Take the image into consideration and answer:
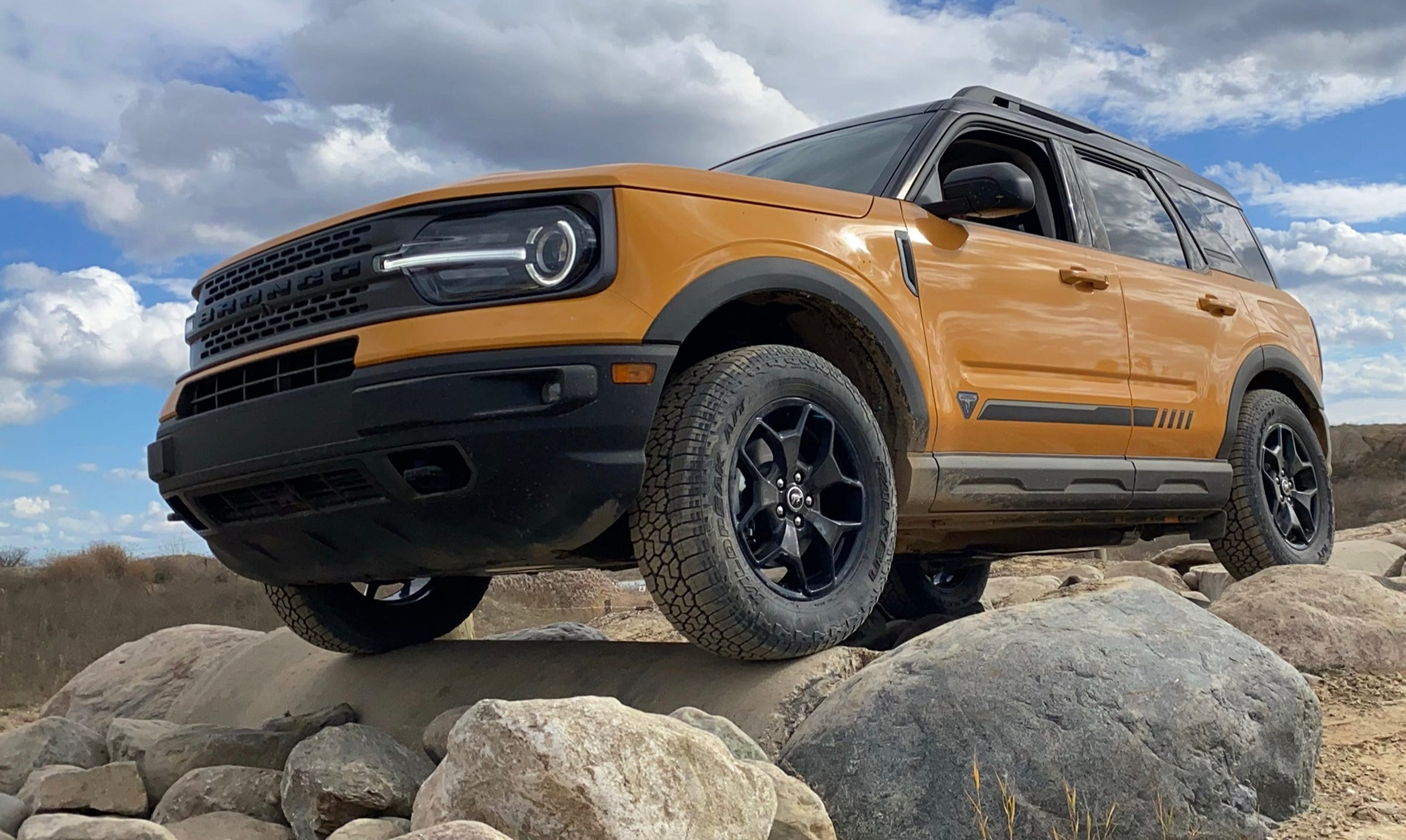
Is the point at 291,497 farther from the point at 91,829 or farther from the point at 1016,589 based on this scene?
the point at 1016,589

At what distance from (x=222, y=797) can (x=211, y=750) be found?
0.44m

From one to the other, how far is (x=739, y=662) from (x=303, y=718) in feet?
5.51

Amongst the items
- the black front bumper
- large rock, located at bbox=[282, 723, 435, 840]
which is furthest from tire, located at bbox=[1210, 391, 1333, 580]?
large rock, located at bbox=[282, 723, 435, 840]

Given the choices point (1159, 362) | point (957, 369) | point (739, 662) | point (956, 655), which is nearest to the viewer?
point (956, 655)

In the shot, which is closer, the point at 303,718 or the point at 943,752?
the point at 943,752

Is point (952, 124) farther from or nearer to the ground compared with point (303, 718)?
farther from the ground

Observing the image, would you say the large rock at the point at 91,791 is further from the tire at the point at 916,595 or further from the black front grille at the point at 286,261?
the tire at the point at 916,595

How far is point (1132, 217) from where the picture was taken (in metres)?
5.90

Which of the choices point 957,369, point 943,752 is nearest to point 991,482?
point 957,369

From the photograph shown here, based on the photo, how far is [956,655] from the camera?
12.0 feet

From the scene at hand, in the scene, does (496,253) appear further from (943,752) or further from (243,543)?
(943,752)

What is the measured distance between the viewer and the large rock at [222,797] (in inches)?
144

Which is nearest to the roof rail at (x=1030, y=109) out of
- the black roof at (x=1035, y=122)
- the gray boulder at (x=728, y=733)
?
the black roof at (x=1035, y=122)

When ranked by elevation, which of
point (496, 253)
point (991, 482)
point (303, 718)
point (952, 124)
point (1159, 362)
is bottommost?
point (303, 718)
